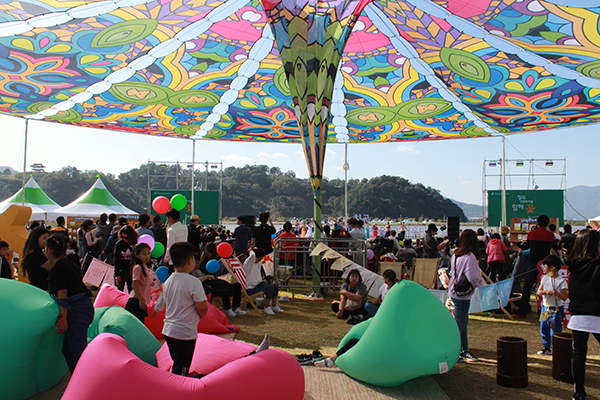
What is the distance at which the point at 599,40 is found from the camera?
8.66m

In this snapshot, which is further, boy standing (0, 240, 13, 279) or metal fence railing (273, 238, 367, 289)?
metal fence railing (273, 238, 367, 289)

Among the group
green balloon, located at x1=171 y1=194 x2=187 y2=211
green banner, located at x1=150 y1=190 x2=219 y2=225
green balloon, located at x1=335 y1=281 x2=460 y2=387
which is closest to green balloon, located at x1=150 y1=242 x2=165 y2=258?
green balloon, located at x1=171 y1=194 x2=187 y2=211

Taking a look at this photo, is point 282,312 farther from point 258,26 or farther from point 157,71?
point 157,71

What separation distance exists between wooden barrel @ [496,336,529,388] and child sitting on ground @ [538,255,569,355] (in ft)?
4.11

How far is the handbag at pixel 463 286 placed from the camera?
15.8 feet

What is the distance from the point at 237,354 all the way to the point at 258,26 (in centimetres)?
832

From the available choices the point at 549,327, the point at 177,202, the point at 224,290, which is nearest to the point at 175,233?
the point at 224,290

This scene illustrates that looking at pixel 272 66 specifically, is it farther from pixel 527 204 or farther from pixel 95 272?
pixel 527 204

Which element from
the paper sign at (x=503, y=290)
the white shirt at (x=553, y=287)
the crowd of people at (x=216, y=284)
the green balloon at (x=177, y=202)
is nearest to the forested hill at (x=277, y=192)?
the green balloon at (x=177, y=202)

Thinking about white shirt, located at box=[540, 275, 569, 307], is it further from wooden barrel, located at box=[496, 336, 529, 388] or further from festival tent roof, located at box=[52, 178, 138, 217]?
festival tent roof, located at box=[52, 178, 138, 217]

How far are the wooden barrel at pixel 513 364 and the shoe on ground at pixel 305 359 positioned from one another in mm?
1964

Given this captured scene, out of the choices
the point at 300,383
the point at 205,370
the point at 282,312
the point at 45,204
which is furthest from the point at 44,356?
the point at 45,204

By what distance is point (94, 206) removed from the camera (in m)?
24.2

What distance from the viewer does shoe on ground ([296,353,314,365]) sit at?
4.77 metres
